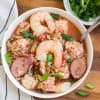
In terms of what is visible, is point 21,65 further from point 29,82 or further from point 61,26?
point 61,26

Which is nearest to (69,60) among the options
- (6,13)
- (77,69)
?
(77,69)

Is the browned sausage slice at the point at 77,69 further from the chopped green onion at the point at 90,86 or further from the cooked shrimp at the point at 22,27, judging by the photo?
the cooked shrimp at the point at 22,27

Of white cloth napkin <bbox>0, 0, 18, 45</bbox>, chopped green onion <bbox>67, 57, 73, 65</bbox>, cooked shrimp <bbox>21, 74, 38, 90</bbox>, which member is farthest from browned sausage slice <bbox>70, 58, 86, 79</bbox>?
white cloth napkin <bbox>0, 0, 18, 45</bbox>

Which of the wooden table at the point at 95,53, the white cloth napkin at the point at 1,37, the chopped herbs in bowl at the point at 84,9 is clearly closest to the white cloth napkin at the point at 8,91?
the white cloth napkin at the point at 1,37

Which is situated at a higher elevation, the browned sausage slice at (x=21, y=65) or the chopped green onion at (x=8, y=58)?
the chopped green onion at (x=8, y=58)

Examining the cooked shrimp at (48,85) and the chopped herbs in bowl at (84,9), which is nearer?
the cooked shrimp at (48,85)

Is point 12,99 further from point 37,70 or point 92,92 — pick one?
point 92,92
